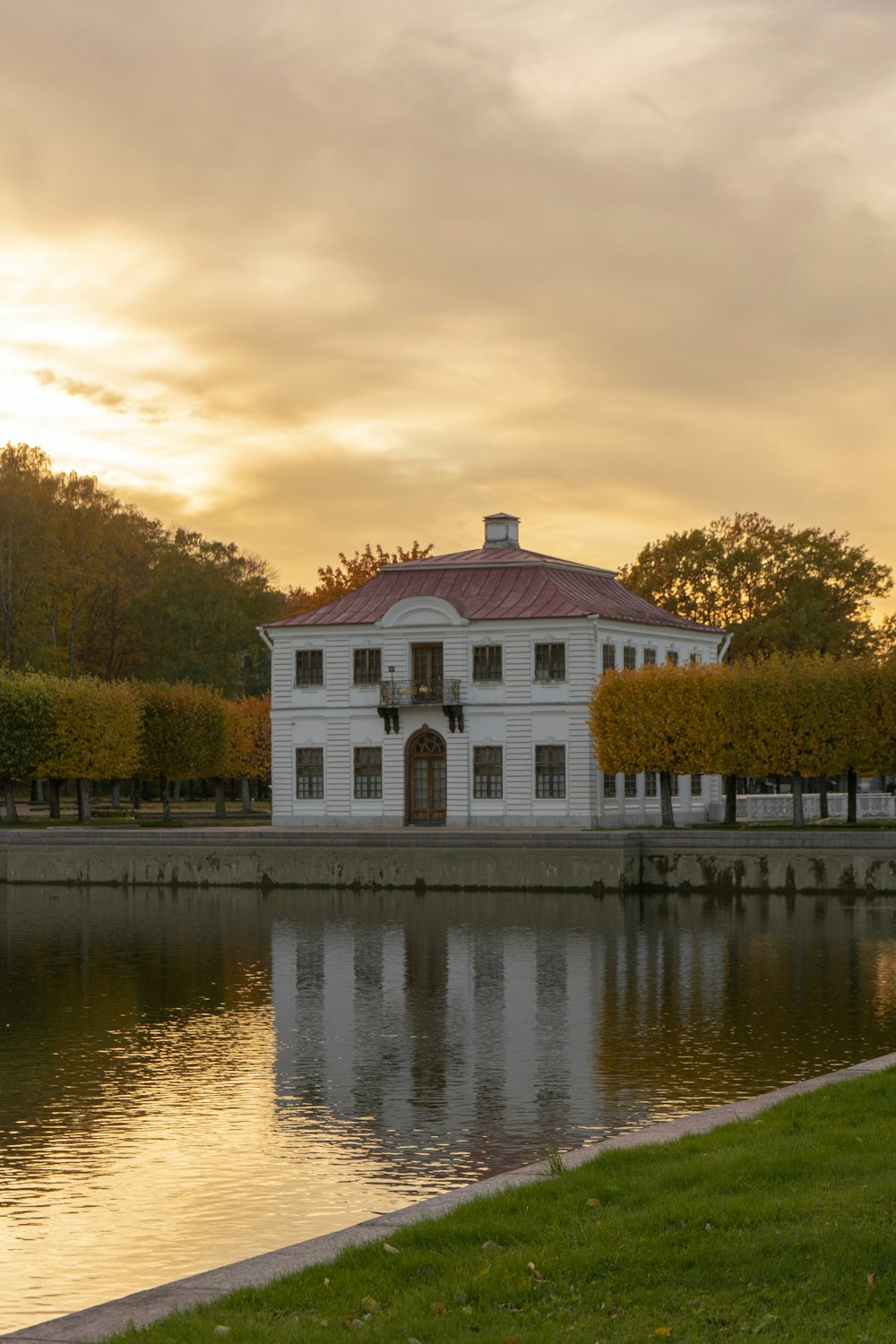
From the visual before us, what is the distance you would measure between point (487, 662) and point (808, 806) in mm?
15807

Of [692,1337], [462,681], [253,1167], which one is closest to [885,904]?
[462,681]

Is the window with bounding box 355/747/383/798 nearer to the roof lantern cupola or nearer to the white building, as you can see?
the white building

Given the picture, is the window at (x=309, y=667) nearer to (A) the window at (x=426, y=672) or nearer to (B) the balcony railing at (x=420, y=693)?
(B) the balcony railing at (x=420, y=693)

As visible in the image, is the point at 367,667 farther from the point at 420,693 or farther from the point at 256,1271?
the point at 256,1271

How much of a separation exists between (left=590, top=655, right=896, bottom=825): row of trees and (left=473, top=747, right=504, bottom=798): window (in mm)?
4481

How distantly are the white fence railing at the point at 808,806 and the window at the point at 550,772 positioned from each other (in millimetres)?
11078

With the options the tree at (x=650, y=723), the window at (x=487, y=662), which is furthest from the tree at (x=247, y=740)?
the tree at (x=650, y=723)

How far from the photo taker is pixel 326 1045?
73.5ft

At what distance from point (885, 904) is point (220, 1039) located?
25465 mm

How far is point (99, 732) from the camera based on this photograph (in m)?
71.6

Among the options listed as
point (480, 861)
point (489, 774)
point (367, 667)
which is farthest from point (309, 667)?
point (480, 861)

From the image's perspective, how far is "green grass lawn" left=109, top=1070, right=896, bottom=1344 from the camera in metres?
8.56

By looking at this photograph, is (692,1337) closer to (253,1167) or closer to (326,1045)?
(253,1167)

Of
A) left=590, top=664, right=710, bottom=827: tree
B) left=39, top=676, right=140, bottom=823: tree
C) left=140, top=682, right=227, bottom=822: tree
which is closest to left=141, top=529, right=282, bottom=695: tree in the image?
left=140, top=682, right=227, bottom=822: tree
